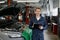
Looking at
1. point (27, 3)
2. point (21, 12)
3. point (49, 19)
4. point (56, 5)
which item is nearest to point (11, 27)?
point (21, 12)

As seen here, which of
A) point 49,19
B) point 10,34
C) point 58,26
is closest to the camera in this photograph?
point 10,34

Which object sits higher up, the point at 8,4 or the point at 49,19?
Answer: the point at 8,4

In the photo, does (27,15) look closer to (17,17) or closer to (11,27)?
(17,17)

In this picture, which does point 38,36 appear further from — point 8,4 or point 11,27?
point 8,4

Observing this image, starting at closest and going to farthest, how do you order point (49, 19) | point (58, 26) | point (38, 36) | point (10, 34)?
point (38, 36) < point (10, 34) < point (49, 19) < point (58, 26)

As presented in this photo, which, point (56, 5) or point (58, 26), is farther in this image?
point (58, 26)

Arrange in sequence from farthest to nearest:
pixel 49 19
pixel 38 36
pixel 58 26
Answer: pixel 58 26, pixel 49 19, pixel 38 36

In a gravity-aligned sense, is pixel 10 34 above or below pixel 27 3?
below

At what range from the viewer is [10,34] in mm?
3852

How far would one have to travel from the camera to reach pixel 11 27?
3.97 metres

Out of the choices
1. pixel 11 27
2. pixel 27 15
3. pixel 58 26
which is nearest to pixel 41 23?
pixel 27 15

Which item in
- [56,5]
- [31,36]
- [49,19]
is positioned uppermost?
[56,5]

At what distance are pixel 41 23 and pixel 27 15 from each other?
72 centimetres

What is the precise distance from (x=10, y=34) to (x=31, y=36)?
0.61 metres
